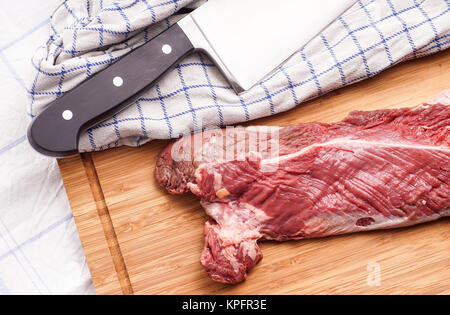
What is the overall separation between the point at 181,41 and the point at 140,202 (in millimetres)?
730

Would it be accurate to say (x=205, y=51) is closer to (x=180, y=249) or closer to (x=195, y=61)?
(x=195, y=61)

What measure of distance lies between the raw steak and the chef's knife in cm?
33

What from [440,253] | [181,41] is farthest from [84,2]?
[440,253]

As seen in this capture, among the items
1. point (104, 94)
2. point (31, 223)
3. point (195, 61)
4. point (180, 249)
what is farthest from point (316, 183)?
point (31, 223)

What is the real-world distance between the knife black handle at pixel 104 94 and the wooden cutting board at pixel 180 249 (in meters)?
0.22

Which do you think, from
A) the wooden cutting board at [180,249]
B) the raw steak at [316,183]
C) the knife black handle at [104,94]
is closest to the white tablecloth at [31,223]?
the wooden cutting board at [180,249]

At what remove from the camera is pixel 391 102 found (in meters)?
2.30

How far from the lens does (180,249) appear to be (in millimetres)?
2162

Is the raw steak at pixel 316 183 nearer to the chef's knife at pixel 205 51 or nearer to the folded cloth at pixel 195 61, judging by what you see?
the folded cloth at pixel 195 61

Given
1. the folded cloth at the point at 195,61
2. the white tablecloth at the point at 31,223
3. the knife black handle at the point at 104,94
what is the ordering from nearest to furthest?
the knife black handle at the point at 104,94 → the folded cloth at the point at 195,61 → the white tablecloth at the point at 31,223

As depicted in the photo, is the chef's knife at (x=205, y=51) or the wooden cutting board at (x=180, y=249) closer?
the chef's knife at (x=205, y=51)

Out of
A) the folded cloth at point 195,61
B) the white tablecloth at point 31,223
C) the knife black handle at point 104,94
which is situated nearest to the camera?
the knife black handle at point 104,94

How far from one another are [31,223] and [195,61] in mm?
1113

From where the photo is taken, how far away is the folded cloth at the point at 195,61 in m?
2.12
